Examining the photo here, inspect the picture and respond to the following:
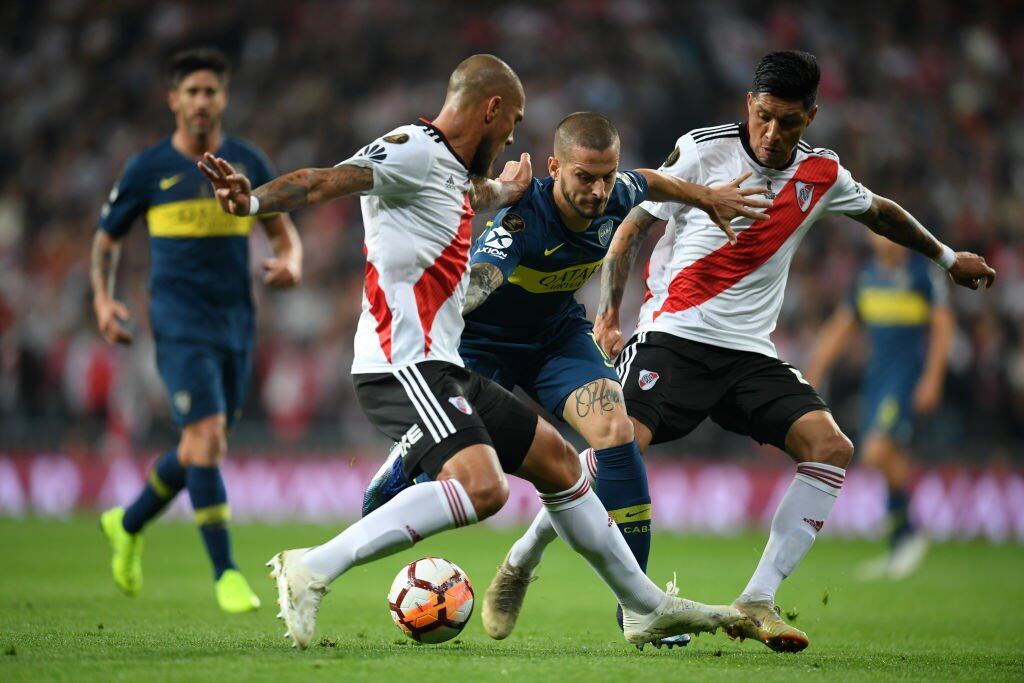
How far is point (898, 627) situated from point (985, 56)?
15.7 m

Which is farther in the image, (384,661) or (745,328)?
(745,328)

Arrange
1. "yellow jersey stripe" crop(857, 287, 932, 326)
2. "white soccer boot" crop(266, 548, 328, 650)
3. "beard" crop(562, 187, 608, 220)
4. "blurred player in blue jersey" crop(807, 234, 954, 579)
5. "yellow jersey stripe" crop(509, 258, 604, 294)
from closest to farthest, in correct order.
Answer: "white soccer boot" crop(266, 548, 328, 650) < "beard" crop(562, 187, 608, 220) < "yellow jersey stripe" crop(509, 258, 604, 294) < "blurred player in blue jersey" crop(807, 234, 954, 579) < "yellow jersey stripe" crop(857, 287, 932, 326)

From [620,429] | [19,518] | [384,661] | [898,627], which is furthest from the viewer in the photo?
[19,518]

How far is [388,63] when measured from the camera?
2006 centimetres

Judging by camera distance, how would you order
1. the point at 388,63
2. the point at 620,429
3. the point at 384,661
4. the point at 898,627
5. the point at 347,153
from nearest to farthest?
1. the point at 384,661
2. the point at 620,429
3. the point at 898,627
4. the point at 347,153
5. the point at 388,63

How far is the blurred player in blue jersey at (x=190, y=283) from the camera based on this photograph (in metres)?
7.47

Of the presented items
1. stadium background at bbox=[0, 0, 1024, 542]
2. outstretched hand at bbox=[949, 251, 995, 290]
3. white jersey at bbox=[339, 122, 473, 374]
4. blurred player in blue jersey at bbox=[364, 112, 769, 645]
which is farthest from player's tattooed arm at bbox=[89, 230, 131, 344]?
stadium background at bbox=[0, 0, 1024, 542]

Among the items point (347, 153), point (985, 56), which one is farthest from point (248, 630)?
point (985, 56)

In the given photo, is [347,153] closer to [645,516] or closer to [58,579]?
[58,579]

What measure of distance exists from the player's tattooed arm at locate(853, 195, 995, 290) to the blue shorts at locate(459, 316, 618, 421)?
1429 millimetres

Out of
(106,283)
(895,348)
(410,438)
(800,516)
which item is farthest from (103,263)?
(895,348)

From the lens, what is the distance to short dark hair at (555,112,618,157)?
5.72 m

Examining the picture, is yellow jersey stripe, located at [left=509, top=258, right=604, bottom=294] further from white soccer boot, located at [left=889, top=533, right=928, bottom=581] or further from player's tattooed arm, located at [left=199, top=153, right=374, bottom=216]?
white soccer boot, located at [left=889, top=533, right=928, bottom=581]

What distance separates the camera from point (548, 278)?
244 inches
